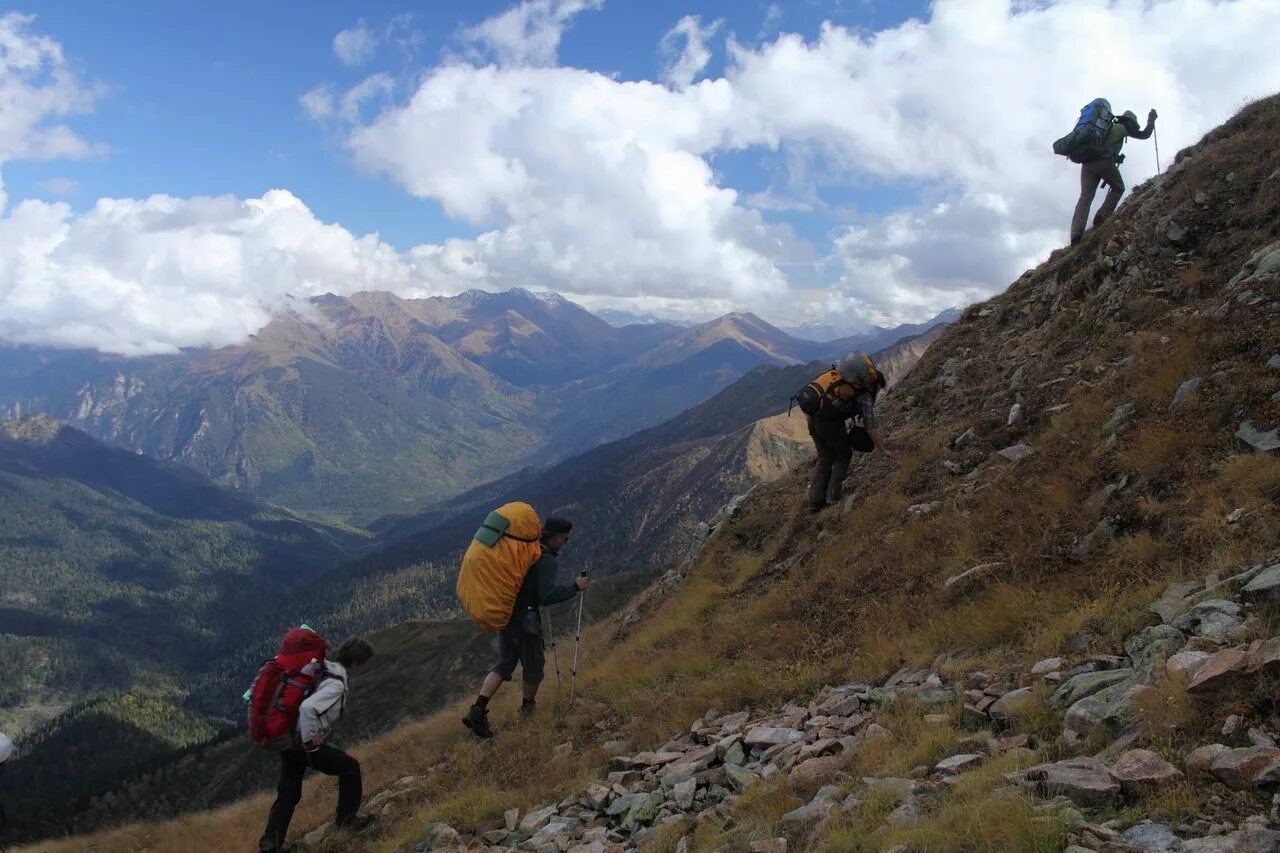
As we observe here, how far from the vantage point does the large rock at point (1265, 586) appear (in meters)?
5.49

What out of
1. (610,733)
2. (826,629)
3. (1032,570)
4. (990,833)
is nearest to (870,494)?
(826,629)

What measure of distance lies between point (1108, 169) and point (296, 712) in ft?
76.0

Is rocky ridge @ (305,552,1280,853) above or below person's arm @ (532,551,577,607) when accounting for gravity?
below

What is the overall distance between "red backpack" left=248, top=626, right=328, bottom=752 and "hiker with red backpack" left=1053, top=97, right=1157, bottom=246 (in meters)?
21.5

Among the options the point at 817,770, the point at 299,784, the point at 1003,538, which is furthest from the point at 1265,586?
the point at 299,784

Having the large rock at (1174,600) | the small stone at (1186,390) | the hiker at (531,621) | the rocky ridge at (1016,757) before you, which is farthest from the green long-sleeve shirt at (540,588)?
the small stone at (1186,390)

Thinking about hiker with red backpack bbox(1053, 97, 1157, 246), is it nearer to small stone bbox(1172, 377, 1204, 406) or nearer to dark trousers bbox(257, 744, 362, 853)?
small stone bbox(1172, 377, 1204, 406)

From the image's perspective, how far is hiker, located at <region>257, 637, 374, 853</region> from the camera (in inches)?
354

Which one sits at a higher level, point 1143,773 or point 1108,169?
point 1108,169

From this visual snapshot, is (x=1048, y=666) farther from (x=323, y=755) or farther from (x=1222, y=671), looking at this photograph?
(x=323, y=755)

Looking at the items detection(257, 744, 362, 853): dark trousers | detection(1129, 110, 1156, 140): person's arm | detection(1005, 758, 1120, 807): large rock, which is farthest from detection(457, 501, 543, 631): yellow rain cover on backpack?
detection(1129, 110, 1156, 140): person's arm

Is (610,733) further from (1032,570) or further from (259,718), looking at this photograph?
(1032,570)

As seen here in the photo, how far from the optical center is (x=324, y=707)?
355 inches

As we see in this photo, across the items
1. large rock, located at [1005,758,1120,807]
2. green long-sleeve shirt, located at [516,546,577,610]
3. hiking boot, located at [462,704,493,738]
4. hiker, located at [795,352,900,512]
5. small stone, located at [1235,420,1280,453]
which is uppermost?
hiker, located at [795,352,900,512]
